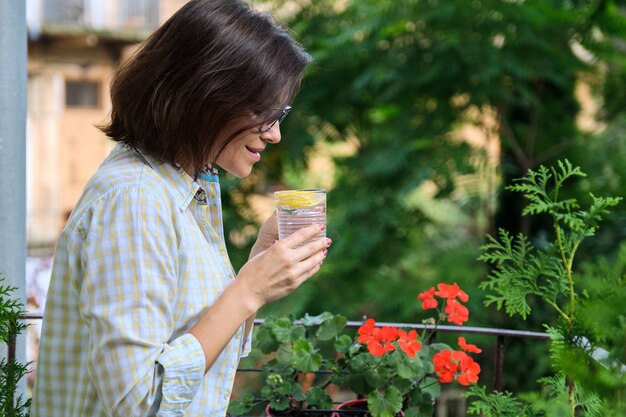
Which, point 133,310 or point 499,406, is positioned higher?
point 133,310

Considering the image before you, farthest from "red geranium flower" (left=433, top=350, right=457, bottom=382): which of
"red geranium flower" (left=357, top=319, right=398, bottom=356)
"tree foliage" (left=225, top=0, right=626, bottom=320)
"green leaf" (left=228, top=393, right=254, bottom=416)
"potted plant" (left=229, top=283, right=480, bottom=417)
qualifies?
"tree foliage" (left=225, top=0, right=626, bottom=320)

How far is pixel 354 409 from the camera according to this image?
205cm

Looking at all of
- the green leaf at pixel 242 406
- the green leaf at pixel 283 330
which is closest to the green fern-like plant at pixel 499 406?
the green leaf at pixel 283 330

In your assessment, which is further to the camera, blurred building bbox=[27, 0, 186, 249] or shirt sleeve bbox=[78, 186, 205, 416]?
blurred building bbox=[27, 0, 186, 249]

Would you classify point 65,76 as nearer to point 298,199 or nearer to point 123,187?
point 298,199

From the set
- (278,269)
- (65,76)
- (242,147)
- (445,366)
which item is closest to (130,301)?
(278,269)

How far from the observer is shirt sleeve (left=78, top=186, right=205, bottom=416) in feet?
4.11

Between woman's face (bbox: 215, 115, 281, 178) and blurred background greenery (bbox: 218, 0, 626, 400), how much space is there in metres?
2.85

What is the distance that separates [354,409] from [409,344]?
10.3 inches

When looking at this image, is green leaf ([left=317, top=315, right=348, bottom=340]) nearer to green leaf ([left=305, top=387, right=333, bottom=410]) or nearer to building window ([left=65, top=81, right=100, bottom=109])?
green leaf ([left=305, top=387, right=333, bottom=410])

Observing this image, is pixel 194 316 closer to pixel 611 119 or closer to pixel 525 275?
pixel 525 275

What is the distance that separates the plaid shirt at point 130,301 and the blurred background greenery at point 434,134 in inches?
118

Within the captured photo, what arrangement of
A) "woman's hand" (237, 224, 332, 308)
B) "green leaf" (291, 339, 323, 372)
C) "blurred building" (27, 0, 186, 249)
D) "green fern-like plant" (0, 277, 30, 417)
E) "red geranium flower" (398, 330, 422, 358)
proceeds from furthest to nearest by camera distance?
"blurred building" (27, 0, 186, 249) < "green leaf" (291, 339, 323, 372) < "red geranium flower" (398, 330, 422, 358) < "green fern-like plant" (0, 277, 30, 417) < "woman's hand" (237, 224, 332, 308)

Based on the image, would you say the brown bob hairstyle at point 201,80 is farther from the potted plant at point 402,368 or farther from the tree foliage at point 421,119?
the tree foliage at point 421,119
